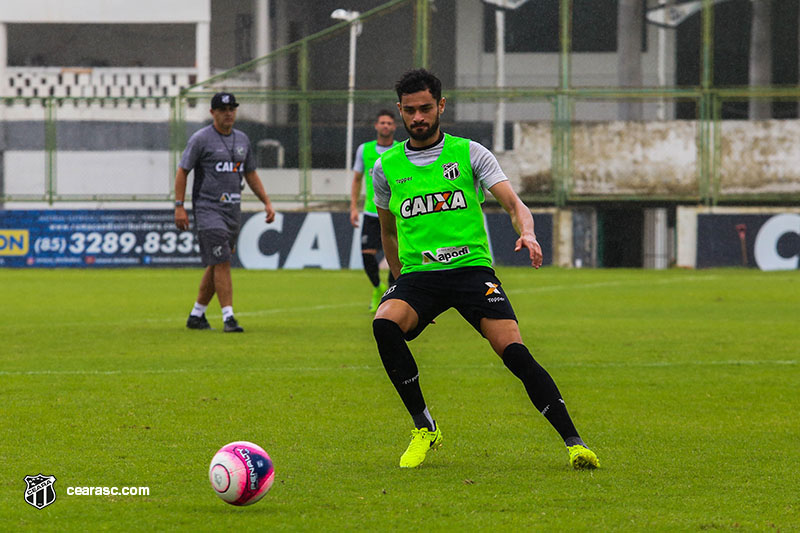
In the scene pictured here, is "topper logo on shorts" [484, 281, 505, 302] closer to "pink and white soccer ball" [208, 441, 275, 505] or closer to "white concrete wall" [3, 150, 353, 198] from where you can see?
"pink and white soccer ball" [208, 441, 275, 505]

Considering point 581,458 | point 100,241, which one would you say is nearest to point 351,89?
point 100,241

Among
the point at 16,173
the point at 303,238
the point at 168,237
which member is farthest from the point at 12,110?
the point at 303,238

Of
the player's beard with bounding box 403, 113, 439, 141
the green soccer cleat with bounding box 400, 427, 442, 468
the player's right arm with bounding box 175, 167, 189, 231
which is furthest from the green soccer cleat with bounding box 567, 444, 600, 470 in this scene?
the player's right arm with bounding box 175, 167, 189, 231

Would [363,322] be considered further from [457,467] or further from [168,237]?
[168,237]

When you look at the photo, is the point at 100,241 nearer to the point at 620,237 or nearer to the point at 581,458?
the point at 620,237

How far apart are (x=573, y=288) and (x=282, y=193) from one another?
1087 centimetres

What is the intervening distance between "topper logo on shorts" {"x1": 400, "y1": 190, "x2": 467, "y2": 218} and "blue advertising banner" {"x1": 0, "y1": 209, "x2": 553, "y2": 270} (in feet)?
67.4

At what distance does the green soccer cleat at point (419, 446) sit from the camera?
545cm

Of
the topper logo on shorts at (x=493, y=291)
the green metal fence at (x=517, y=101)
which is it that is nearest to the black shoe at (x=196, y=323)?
the topper logo on shorts at (x=493, y=291)

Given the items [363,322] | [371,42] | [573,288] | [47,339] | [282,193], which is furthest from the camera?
[371,42]

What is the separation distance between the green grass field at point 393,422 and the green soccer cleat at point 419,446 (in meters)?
0.06

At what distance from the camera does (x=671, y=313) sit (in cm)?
1452

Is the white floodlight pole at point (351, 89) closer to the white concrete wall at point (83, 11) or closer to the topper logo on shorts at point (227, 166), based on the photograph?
the white concrete wall at point (83, 11)

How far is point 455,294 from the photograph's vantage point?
18.7 feet
